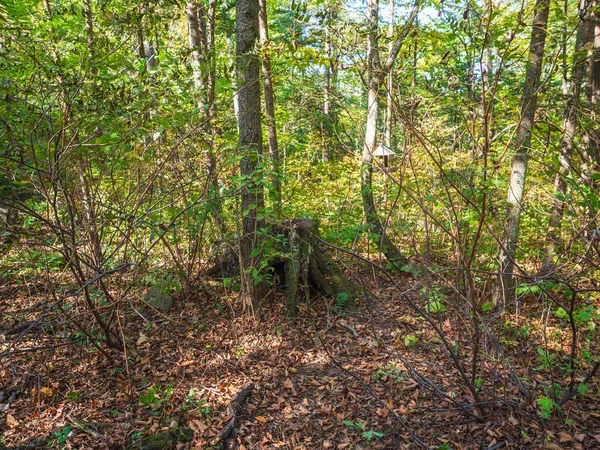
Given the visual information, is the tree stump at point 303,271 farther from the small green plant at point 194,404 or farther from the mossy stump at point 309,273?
the small green plant at point 194,404

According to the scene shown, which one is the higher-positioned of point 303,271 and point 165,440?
point 303,271

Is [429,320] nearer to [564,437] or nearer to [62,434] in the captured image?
[564,437]

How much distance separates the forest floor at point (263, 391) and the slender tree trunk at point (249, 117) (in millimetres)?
678

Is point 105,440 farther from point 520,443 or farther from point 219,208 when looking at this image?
point 520,443

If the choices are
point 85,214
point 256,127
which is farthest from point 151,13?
point 85,214

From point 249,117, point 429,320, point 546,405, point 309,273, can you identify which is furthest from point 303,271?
point 546,405

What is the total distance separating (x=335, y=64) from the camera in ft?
10.5

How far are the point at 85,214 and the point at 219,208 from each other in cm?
159

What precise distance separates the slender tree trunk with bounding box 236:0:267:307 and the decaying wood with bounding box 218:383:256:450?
1262 mm

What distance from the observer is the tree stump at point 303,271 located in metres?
5.38

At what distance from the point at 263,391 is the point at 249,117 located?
3265 mm

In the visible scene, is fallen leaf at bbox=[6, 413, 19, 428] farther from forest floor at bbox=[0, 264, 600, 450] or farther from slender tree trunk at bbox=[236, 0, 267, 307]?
slender tree trunk at bbox=[236, 0, 267, 307]

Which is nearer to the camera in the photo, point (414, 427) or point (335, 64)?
point (335, 64)

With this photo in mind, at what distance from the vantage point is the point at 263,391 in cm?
400
